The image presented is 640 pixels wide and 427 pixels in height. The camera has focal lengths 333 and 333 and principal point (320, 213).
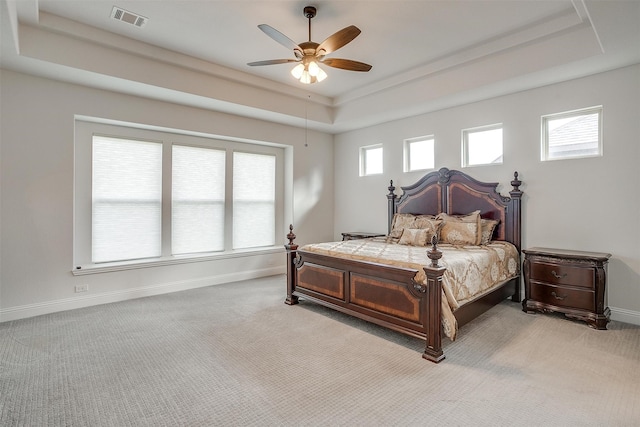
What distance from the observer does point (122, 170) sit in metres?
4.67

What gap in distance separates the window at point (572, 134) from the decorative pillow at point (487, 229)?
1.00 metres

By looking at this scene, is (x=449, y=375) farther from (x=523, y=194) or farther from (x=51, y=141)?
(x=51, y=141)

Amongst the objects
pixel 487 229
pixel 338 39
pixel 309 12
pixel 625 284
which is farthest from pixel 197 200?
pixel 625 284

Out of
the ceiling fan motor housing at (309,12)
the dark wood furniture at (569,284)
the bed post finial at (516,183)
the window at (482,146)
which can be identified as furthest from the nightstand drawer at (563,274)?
the ceiling fan motor housing at (309,12)

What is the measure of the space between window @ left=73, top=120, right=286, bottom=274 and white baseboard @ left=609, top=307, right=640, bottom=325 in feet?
16.3

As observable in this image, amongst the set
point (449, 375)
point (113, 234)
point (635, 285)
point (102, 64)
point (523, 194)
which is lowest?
point (449, 375)

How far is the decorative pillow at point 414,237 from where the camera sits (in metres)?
4.51

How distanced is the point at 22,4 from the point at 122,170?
6.91ft

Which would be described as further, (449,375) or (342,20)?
(342,20)

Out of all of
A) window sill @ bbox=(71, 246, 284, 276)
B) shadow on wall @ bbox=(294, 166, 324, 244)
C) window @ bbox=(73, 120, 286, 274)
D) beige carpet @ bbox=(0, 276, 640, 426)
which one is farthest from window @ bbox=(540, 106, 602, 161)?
window sill @ bbox=(71, 246, 284, 276)

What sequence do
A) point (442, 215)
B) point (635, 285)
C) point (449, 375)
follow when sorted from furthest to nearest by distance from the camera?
point (442, 215) < point (635, 285) < point (449, 375)

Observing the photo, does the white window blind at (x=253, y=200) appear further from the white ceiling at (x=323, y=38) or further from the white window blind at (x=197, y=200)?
the white ceiling at (x=323, y=38)

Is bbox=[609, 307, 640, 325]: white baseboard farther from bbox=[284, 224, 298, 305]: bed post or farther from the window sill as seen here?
the window sill

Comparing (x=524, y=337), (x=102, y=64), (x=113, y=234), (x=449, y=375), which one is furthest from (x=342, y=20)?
(x=113, y=234)
